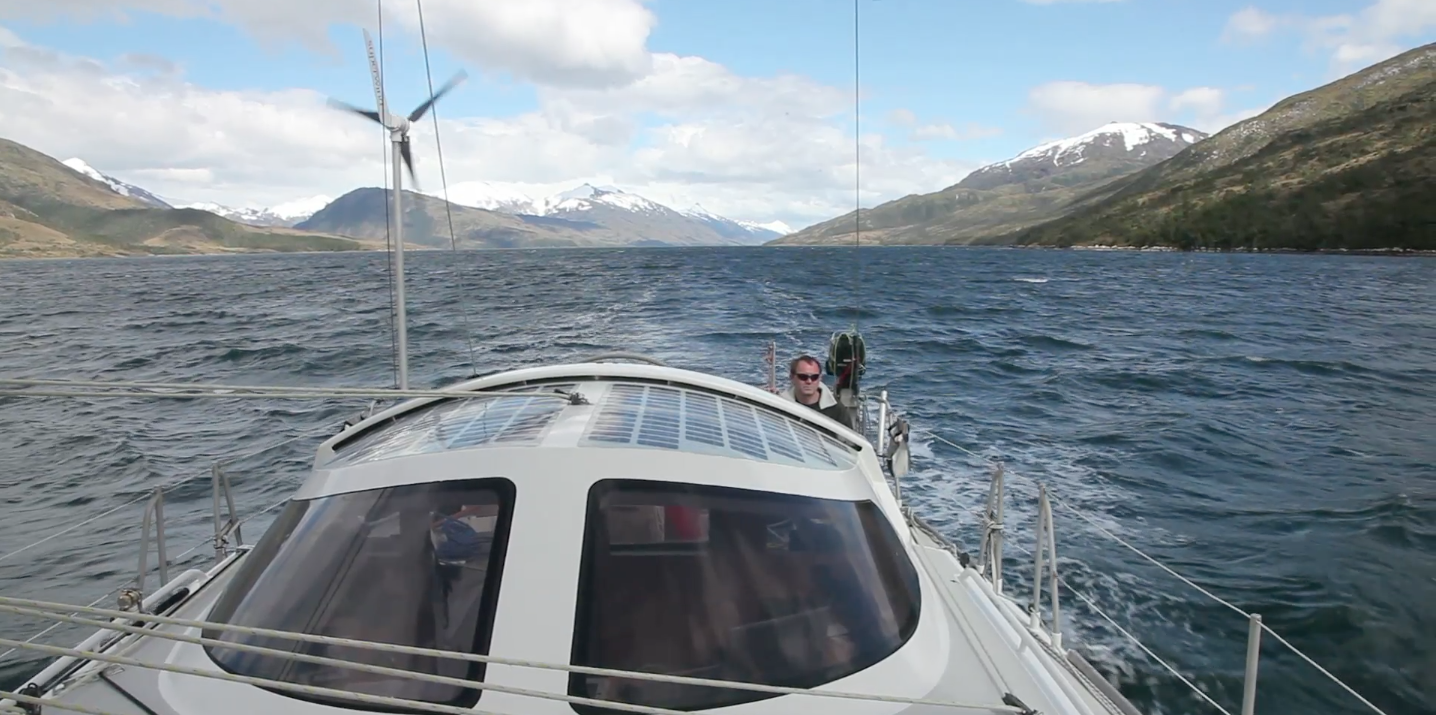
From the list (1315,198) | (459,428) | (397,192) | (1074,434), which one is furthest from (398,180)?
(1315,198)

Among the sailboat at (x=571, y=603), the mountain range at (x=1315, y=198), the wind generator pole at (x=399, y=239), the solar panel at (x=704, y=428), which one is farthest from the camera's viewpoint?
the mountain range at (x=1315, y=198)

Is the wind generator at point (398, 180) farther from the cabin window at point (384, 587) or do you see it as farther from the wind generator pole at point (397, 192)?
the cabin window at point (384, 587)

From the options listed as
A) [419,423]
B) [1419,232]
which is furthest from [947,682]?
[1419,232]

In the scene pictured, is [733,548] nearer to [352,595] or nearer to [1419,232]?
[352,595]

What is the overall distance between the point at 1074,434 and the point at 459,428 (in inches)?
628

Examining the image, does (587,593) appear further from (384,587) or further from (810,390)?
(810,390)

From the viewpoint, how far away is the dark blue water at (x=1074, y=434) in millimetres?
9586

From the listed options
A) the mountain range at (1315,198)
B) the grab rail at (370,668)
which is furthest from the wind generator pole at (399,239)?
the mountain range at (1315,198)

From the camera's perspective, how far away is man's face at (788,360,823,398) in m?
10.5

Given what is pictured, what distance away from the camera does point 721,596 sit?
393 centimetres

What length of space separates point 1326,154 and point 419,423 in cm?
18909

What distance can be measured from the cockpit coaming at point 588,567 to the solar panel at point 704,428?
1.2 inches

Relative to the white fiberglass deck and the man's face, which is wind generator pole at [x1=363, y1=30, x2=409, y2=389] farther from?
the man's face

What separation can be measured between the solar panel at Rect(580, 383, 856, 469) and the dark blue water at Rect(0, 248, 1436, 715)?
5.04 m
